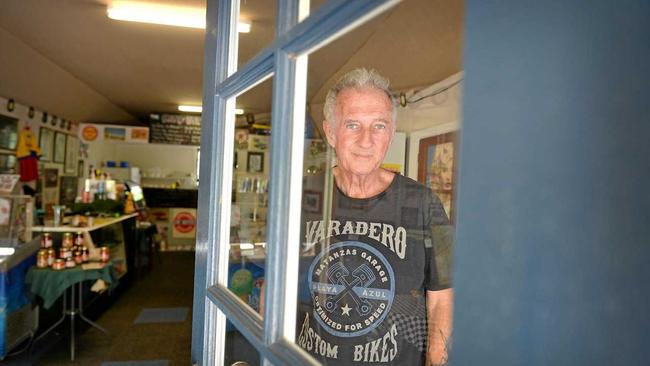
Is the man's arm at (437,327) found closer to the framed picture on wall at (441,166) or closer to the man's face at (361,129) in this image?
the framed picture on wall at (441,166)

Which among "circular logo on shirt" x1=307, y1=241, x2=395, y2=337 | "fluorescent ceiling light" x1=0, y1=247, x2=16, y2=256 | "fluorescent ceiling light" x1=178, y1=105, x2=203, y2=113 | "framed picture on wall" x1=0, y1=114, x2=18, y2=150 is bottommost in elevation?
"fluorescent ceiling light" x1=0, y1=247, x2=16, y2=256

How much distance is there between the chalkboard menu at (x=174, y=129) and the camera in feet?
32.2

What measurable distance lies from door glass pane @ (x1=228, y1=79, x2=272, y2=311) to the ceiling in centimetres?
2

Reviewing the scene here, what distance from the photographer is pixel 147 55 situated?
5.63 meters

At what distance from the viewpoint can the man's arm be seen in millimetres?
509

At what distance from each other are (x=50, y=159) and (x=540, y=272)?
918 centimetres

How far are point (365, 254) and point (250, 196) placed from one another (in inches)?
14.9

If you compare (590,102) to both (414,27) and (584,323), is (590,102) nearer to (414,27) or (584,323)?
(584,323)

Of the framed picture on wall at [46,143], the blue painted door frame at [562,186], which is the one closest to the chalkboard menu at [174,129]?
the framed picture on wall at [46,143]

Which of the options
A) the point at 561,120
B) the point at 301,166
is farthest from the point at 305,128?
the point at 561,120

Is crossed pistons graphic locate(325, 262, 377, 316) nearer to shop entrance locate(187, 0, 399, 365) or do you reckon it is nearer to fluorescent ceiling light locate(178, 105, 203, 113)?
shop entrance locate(187, 0, 399, 365)

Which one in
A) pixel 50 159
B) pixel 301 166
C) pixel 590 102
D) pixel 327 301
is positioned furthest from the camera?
pixel 50 159

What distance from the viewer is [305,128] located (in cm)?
73

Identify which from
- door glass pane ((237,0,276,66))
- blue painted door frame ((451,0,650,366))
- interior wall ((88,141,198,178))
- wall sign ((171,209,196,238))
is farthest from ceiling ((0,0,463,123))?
wall sign ((171,209,196,238))
